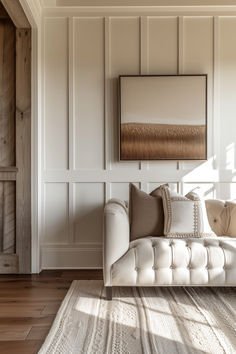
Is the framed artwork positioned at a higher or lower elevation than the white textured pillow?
higher

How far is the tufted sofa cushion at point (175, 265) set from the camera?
9.38 feet

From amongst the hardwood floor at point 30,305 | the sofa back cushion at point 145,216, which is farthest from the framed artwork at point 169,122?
the hardwood floor at point 30,305

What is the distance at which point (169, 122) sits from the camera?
154 inches

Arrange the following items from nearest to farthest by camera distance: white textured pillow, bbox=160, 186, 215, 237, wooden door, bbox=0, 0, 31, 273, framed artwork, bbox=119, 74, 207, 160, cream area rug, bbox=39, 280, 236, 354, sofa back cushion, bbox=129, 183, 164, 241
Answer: cream area rug, bbox=39, 280, 236, 354, white textured pillow, bbox=160, 186, 215, 237, sofa back cushion, bbox=129, 183, 164, 241, wooden door, bbox=0, 0, 31, 273, framed artwork, bbox=119, 74, 207, 160

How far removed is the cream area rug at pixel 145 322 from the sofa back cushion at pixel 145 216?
45cm

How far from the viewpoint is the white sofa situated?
9.37 feet

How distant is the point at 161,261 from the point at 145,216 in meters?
0.49

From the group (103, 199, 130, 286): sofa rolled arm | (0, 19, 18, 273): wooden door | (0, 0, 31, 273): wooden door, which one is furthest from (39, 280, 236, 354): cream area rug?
(0, 19, 18, 273): wooden door

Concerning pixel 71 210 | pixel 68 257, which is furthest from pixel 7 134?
pixel 68 257

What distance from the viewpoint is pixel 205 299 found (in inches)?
115

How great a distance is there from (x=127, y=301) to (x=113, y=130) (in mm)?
1740

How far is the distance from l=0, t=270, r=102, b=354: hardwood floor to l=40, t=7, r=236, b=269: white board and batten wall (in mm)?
341

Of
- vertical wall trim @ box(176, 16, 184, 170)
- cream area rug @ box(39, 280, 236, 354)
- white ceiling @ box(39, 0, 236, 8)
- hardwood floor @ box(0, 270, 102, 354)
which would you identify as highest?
white ceiling @ box(39, 0, 236, 8)

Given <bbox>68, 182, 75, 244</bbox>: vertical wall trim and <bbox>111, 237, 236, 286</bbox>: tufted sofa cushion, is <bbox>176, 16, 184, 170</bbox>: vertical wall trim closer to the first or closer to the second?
<bbox>68, 182, 75, 244</bbox>: vertical wall trim
